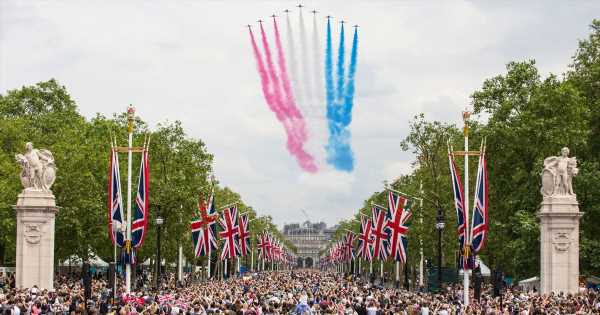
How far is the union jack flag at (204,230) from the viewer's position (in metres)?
61.9

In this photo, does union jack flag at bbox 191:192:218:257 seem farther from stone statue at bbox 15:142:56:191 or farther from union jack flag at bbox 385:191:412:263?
stone statue at bbox 15:142:56:191

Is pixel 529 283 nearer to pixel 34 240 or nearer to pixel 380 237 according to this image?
pixel 380 237

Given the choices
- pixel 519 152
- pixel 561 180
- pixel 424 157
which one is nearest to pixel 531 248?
pixel 519 152

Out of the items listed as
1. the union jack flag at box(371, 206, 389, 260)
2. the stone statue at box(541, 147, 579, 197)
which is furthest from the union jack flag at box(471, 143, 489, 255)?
the union jack flag at box(371, 206, 389, 260)

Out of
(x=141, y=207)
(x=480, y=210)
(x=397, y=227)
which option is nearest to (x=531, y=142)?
(x=397, y=227)

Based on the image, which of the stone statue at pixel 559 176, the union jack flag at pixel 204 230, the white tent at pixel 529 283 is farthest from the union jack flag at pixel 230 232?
the stone statue at pixel 559 176

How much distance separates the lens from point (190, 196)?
229ft

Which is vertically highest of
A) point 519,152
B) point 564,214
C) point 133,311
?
point 519,152

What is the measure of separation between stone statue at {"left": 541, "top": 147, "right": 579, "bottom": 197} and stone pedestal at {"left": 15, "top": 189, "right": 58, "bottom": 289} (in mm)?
23124

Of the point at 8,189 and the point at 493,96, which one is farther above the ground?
the point at 493,96

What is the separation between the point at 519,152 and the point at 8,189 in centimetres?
3304

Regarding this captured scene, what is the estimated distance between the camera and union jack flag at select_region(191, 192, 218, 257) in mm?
61938

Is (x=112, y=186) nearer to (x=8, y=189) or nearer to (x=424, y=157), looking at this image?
(x=8, y=189)

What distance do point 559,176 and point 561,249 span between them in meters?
3.41
